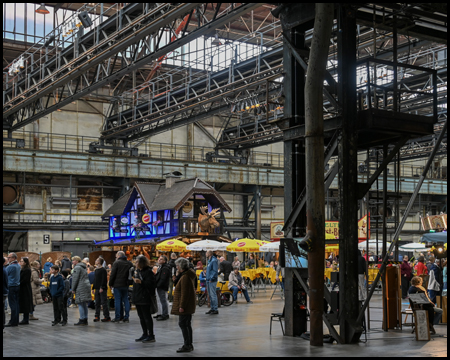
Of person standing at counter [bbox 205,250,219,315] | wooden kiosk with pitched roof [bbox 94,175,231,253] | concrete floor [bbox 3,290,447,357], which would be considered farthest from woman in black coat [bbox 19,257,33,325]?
wooden kiosk with pitched roof [bbox 94,175,231,253]

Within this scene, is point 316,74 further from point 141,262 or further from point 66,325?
point 66,325

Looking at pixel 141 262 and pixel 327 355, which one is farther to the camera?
pixel 141 262

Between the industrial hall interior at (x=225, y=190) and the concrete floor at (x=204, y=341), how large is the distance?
0.29 ft

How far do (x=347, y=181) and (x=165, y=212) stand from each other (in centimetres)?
2241

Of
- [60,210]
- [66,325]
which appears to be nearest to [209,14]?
[60,210]

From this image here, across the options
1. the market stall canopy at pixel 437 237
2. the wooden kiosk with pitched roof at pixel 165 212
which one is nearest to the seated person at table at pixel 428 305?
the market stall canopy at pixel 437 237

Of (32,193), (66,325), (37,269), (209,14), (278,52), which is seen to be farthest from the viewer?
(32,193)

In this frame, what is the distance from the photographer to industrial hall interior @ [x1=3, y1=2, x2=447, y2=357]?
11.9 m

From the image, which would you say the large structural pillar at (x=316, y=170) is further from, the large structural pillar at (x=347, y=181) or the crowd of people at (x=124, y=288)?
the crowd of people at (x=124, y=288)

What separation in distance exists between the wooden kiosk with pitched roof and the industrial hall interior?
0.40 feet

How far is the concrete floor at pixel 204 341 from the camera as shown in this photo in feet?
35.5

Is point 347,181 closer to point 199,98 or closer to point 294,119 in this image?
point 294,119

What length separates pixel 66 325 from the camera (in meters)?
15.8

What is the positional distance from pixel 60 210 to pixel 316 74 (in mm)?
31885
